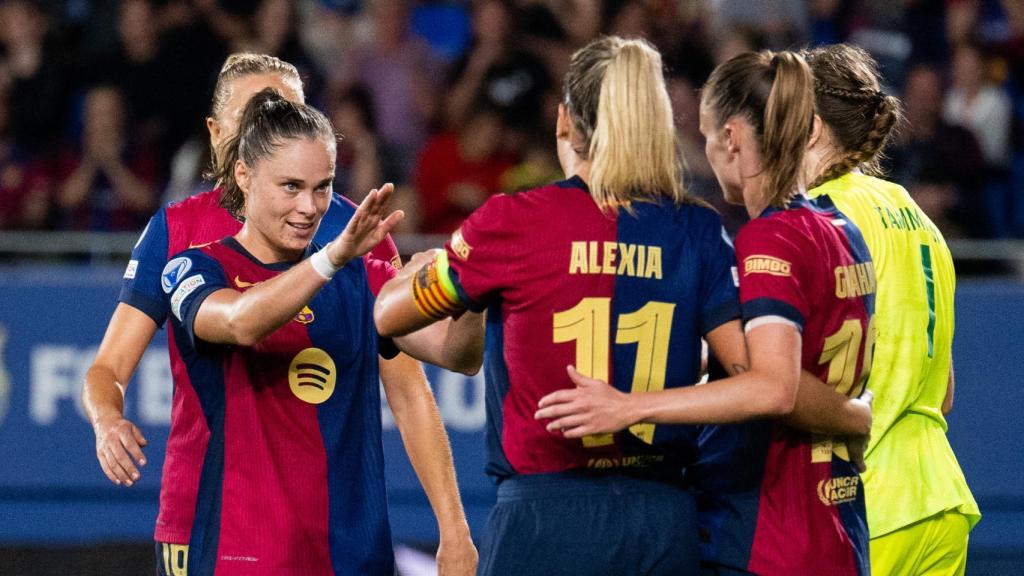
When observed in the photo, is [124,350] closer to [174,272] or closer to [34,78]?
[174,272]

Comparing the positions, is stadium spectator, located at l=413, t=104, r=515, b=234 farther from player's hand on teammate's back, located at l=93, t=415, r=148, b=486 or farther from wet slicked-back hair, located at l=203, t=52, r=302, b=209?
player's hand on teammate's back, located at l=93, t=415, r=148, b=486

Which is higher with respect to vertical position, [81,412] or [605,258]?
[605,258]

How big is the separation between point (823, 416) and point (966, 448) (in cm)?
493

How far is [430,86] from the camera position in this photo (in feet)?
31.1

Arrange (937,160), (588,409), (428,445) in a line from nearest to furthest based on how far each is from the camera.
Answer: (588,409) < (428,445) < (937,160)

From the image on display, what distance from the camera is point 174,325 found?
3.62 meters

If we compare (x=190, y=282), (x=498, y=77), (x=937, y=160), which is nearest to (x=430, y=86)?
(x=498, y=77)

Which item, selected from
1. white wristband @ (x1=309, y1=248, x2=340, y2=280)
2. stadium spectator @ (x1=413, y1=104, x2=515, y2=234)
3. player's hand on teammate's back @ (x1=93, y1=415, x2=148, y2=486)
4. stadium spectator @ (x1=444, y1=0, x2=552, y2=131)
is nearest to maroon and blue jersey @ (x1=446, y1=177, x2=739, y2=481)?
white wristband @ (x1=309, y1=248, x2=340, y2=280)

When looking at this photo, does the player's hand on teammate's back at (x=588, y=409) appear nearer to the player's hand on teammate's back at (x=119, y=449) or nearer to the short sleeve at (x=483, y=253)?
the short sleeve at (x=483, y=253)

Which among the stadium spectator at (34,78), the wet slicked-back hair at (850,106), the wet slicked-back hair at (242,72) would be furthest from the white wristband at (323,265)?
the stadium spectator at (34,78)

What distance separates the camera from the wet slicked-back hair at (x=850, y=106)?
146 inches

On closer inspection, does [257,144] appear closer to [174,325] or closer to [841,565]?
[174,325]

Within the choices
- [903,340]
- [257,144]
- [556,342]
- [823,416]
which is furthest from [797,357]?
[257,144]

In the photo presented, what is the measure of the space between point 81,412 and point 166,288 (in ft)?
16.5
